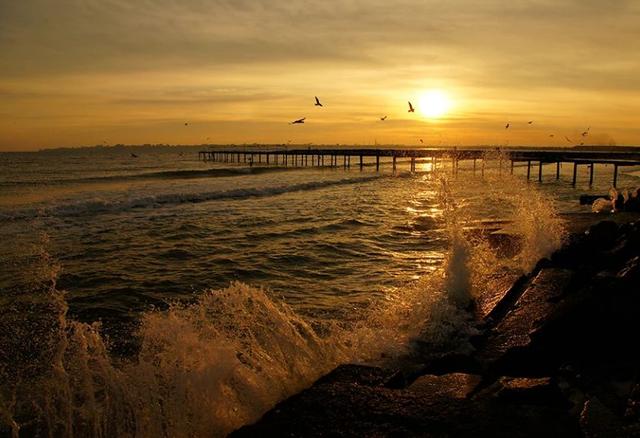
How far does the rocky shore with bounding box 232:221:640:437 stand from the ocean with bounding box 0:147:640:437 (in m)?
0.77

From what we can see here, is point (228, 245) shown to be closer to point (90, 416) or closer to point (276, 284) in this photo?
point (276, 284)

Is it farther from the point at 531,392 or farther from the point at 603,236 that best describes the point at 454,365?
the point at 603,236

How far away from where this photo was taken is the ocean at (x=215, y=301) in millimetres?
5156

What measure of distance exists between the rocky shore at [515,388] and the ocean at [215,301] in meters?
0.77

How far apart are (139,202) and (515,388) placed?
24412mm

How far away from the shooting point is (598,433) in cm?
357

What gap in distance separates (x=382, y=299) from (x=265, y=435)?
5.53m

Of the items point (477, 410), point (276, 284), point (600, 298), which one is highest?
point (600, 298)

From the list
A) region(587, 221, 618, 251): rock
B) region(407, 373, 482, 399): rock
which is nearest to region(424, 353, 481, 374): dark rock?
region(407, 373, 482, 399): rock

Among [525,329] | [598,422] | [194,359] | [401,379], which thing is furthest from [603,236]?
[194,359]

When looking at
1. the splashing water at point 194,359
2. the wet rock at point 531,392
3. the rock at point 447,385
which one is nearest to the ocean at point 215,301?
the splashing water at point 194,359

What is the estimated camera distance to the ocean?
5.16 metres

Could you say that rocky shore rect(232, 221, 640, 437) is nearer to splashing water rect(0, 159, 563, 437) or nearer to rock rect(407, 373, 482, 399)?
rock rect(407, 373, 482, 399)

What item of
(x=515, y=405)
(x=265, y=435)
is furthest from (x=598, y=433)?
(x=265, y=435)
